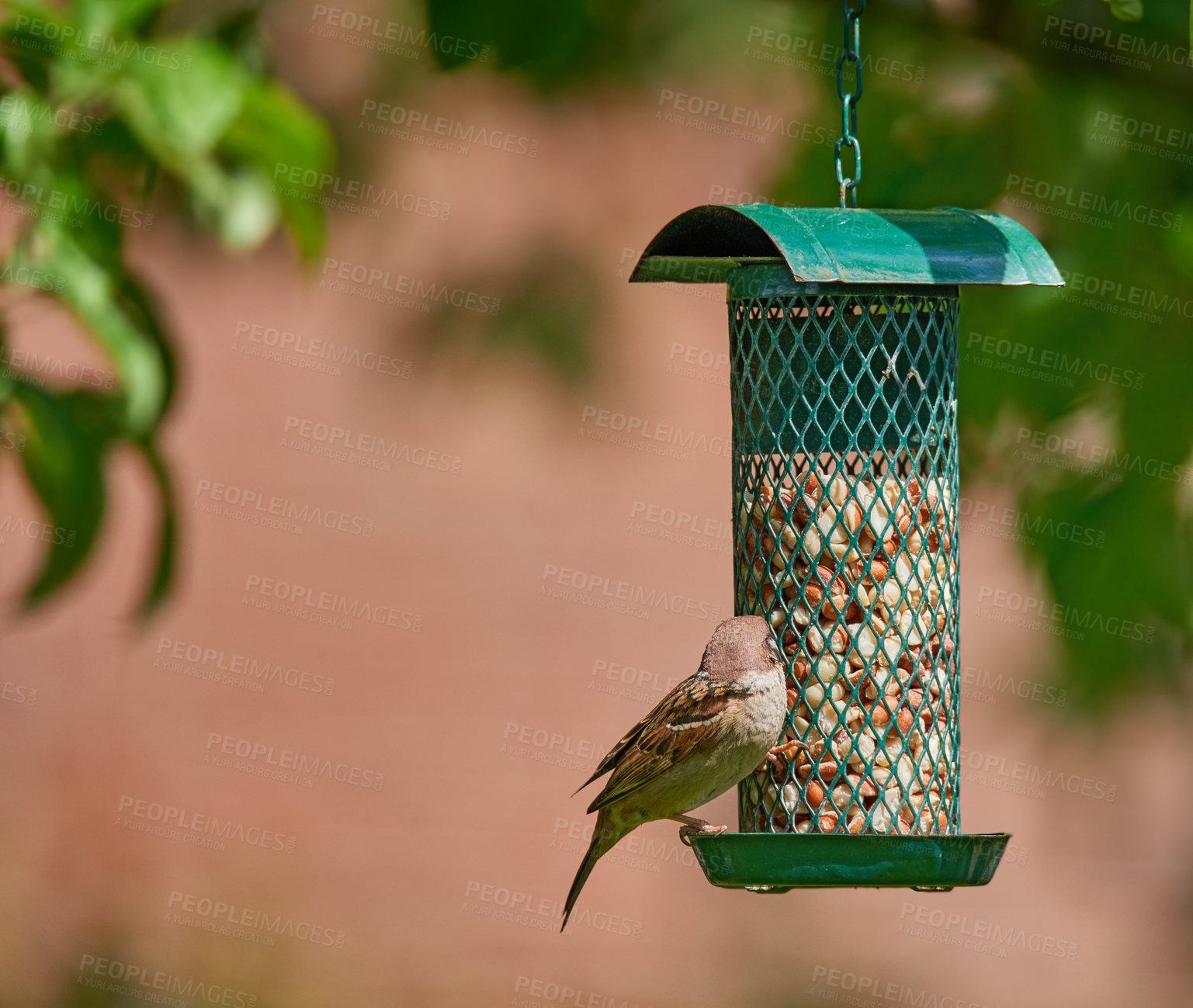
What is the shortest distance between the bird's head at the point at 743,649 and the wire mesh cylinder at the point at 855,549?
15 cm

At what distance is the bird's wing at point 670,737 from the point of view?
153 inches

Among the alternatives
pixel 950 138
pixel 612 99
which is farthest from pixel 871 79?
pixel 612 99

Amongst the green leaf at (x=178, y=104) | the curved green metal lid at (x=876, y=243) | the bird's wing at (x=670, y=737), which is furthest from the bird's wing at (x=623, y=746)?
the green leaf at (x=178, y=104)

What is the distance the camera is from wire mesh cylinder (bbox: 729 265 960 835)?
3.91 metres

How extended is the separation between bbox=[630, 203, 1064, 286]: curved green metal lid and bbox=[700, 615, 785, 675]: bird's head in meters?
0.92

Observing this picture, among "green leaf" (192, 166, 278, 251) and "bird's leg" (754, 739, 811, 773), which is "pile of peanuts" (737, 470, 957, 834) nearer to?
"bird's leg" (754, 739, 811, 773)

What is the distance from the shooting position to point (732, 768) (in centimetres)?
390

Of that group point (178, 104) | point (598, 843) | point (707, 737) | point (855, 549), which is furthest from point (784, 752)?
point (178, 104)

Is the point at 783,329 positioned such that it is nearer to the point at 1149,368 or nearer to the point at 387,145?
the point at 1149,368

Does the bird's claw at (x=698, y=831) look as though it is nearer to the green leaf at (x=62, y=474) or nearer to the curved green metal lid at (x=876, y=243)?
the curved green metal lid at (x=876, y=243)

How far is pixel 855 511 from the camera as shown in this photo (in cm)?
394

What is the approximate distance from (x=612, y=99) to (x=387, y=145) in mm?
798

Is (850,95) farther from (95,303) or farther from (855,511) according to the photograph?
(95,303)

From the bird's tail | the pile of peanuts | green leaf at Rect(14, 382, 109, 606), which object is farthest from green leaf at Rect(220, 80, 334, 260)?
the bird's tail
